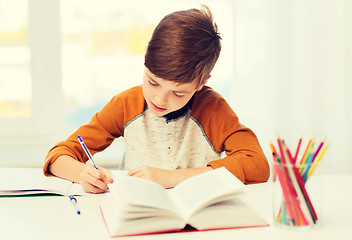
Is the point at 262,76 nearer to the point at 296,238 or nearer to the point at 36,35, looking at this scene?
the point at 36,35

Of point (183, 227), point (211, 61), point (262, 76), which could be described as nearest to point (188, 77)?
point (211, 61)

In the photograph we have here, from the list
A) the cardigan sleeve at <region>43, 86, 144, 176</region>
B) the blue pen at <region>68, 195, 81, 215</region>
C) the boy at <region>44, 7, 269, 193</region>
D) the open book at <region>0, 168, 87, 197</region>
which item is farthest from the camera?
the cardigan sleeve at <region>43, 86, 144, 176</region>

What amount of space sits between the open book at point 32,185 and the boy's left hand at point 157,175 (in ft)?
0.46

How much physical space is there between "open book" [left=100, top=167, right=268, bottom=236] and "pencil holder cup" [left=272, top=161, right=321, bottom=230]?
0.05 m

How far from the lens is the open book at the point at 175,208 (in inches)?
33.6

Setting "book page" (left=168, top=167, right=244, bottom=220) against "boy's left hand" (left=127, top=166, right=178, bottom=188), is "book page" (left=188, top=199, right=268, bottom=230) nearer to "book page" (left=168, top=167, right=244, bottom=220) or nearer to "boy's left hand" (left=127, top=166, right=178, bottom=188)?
"book page" (left=168, top=167, right=244, bottom=220)

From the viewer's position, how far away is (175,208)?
90cm

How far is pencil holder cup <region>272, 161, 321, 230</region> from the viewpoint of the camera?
0.86m

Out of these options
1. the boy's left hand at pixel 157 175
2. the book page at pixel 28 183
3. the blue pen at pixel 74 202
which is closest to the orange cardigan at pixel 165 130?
the book page at pixel 28 183

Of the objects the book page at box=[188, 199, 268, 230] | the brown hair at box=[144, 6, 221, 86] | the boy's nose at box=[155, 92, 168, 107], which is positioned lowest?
the book page at box=[188, 199, 268, 230]

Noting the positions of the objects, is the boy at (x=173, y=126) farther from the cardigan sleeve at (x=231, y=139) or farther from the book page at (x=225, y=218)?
the book page at (x=225, y=218)

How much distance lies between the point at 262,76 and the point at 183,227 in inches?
54.2

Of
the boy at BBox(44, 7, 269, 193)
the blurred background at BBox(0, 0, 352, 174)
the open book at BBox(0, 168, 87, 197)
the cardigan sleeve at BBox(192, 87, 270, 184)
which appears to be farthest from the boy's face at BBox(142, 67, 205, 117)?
the blurred background at BBox(0, 0, 352, 174)

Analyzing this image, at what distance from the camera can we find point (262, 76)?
2.14 metres
